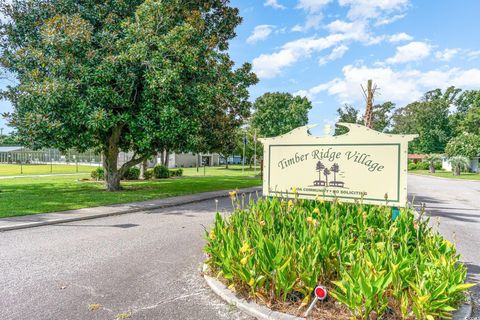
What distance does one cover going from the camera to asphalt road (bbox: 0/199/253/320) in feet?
12.1

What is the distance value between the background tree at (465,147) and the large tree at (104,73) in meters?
40.3

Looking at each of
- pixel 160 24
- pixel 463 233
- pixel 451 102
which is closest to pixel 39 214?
pixel 160 24

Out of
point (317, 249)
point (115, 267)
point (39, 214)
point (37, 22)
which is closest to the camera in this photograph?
point (317, 249)

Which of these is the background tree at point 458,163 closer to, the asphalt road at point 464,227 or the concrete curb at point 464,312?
the asphalt road at point 464,227

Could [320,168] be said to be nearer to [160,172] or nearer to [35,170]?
[160,172]

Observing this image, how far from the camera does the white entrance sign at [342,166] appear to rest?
5.37m

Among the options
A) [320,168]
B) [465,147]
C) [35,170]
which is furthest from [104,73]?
[465,147]

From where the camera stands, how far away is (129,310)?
3.66 meters

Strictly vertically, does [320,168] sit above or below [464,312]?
above

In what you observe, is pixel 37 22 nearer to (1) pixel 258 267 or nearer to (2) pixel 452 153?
(1) pixel 258 267

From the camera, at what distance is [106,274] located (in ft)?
15.8

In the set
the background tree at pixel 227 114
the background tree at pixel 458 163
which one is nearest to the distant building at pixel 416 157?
the background tree at pixel 458 163

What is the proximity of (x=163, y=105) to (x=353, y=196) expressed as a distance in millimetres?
8759

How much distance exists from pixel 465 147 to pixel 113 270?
47593 mm
